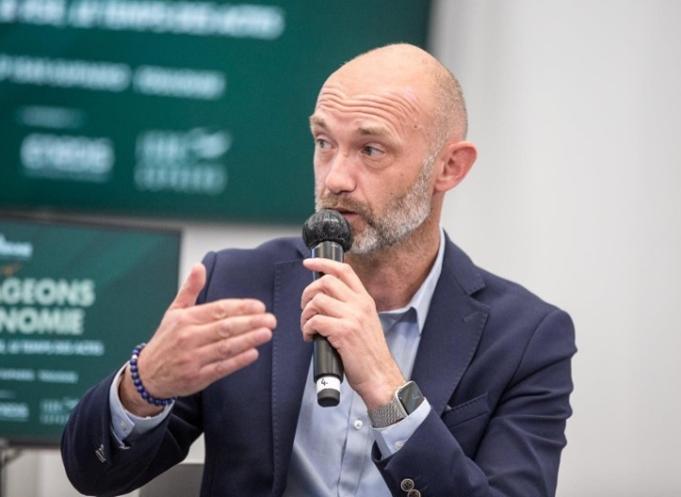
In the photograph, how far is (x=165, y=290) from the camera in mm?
3523

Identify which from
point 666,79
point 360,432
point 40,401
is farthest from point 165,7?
point 360,432

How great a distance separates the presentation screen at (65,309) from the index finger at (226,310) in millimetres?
1623

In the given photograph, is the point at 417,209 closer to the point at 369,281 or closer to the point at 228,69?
the point at 369,281

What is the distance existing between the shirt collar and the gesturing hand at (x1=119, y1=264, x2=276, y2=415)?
22.0 inches

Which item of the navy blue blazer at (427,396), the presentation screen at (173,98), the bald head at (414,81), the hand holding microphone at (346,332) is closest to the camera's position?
the hand holding microphone at (346,332)

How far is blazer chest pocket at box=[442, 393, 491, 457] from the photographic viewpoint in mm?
2256

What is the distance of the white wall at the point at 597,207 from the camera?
3.40 m

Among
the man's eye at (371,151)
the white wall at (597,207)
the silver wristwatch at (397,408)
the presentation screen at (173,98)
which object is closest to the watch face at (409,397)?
the silver wristwatch at (397,408)

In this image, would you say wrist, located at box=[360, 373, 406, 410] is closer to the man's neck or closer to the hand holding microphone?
the hand holding microphone

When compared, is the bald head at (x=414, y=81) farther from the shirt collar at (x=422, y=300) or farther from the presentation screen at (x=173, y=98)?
the presentation screen at (x=173, y=98)

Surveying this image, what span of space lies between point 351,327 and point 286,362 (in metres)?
0.43

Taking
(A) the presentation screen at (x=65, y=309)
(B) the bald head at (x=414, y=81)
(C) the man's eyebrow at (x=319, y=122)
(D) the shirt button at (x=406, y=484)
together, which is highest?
(B) the bald head at (x=414, y=81)

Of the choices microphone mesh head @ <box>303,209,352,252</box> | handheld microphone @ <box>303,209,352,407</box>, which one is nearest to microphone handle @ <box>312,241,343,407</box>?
handheld microphone @ <box>303,209,352,407</box>

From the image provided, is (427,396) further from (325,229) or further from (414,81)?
(414,81)
